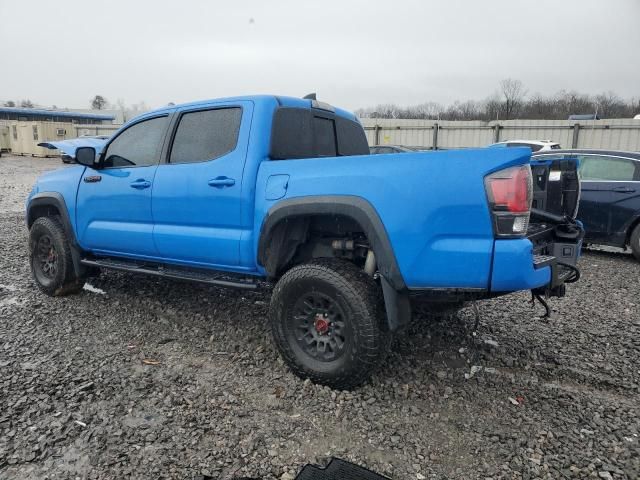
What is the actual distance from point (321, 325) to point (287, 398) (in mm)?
517

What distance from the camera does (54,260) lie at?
5.10 meters

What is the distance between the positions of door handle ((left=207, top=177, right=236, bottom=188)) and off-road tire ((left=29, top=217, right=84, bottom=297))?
7.48 ft

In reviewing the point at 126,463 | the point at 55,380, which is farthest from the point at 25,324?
the point at 126,463

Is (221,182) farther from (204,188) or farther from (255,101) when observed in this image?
(255,101)

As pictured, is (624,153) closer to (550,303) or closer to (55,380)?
(550,303)

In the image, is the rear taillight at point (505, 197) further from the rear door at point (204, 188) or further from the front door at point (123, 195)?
the front door at point (123, 195)

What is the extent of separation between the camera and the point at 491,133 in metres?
22.6

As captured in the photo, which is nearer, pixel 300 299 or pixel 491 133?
pixel 300 299

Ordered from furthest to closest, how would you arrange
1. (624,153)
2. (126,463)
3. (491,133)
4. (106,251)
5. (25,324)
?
(491,133), (624,153), (106,251), (25,324), (126,463)

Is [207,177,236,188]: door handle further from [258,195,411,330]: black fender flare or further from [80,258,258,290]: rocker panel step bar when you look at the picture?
[80,258,258,290]: rocker panel step bar

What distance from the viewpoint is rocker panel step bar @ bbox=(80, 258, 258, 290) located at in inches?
147

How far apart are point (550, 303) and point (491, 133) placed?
63.6 feet

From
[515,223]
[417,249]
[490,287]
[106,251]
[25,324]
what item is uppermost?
[515,223]

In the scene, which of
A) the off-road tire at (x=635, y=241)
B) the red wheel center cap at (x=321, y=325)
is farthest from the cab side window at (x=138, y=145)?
the off-road tire at (x=635, y=241)
